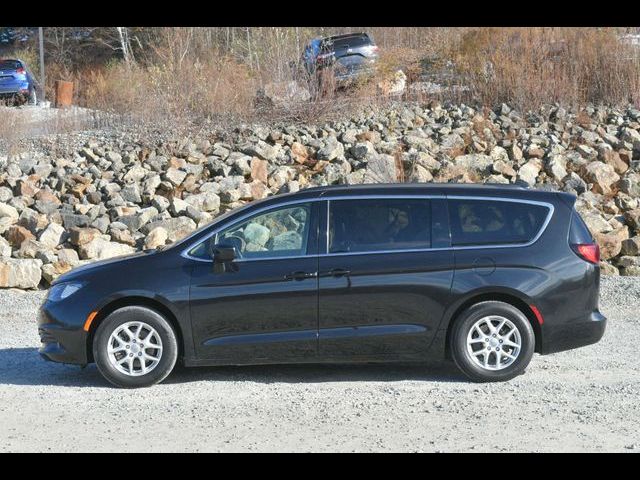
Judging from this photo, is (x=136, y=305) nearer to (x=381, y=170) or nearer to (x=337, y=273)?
(x=337, y=273)

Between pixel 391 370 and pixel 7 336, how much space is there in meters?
4.63

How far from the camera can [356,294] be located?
854cm

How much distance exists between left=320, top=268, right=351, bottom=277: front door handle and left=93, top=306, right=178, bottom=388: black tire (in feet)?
4.52

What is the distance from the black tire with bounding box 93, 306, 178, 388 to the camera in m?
8.59

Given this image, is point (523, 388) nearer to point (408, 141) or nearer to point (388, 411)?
point (388, 411)

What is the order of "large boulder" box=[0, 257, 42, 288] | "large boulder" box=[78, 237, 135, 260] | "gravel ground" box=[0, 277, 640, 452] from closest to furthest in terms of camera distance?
"gravel ground" box=[0, 277, 640, 452], "large boulder" box=[0, 257, 42, 288], "large boulder" box=[78, 237, 135, 260]

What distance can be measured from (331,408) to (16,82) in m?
26.9

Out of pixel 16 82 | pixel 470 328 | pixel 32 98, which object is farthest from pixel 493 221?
pixel 16 82

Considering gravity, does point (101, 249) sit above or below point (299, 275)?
below

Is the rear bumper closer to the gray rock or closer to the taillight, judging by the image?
the taillight

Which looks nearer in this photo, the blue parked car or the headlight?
the headlight

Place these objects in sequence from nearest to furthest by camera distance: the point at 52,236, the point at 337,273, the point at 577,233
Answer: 1. the point at 337,273
2. the point at 577,233
3. the point at 52,236

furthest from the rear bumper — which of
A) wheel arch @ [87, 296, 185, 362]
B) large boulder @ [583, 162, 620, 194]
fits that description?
large boulder @ [583, 162, 620, 194]

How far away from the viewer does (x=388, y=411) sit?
25.0 ft
